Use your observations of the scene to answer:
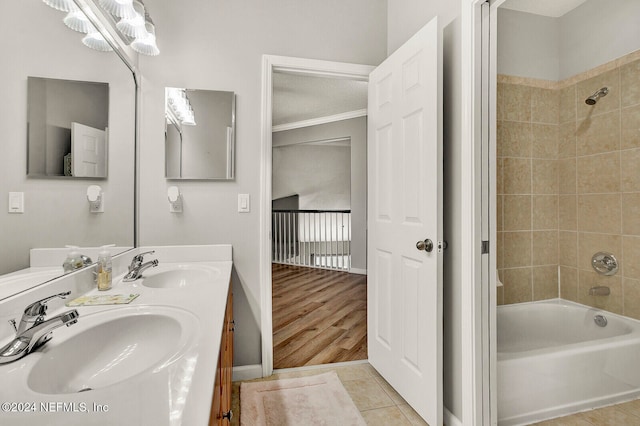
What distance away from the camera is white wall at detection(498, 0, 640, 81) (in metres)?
1.07

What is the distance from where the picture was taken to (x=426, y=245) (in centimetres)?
166

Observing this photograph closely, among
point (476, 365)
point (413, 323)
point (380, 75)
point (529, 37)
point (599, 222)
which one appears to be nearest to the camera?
point (599, 222)

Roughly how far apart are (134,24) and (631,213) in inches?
90.5

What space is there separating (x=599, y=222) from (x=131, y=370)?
157 cm

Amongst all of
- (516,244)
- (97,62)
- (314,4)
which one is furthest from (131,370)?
(314,4)

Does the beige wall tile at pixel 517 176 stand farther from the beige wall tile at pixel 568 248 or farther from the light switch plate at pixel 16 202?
the light switch plate at pixel 16 202

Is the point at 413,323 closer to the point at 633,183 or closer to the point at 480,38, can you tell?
the point at 633,183

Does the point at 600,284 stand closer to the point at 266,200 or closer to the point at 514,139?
the point at 514,139

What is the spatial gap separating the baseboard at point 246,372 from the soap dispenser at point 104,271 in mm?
1119

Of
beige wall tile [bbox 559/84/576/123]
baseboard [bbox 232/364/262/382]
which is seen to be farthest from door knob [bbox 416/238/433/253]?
baseboard [bbox 232/364/262/382]

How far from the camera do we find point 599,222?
1161mm

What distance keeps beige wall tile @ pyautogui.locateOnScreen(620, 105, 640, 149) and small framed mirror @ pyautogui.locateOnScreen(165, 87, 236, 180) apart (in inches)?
74.1

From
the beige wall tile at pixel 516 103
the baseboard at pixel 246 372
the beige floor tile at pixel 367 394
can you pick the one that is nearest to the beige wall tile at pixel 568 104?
the beige wall tile at pixel 516 103

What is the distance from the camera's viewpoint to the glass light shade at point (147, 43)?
70.9 inches
